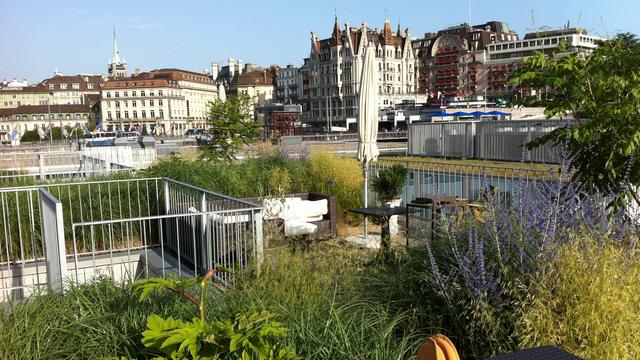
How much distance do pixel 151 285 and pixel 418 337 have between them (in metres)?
1.62

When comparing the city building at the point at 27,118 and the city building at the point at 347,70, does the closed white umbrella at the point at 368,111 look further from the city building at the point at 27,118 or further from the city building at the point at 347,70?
the city building at the point at 27,118

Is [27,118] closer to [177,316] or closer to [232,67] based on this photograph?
[232,67]

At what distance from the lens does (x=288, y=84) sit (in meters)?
157

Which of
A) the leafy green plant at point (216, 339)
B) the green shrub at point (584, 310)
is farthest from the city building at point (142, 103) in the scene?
the leafy green plant at point (216, 339)

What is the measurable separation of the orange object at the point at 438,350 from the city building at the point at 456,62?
12594cm

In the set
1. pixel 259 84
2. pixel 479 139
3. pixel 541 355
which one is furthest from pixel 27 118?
pixel 541 355

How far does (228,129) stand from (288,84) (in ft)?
471

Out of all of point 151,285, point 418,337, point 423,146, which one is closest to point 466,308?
point 418,337

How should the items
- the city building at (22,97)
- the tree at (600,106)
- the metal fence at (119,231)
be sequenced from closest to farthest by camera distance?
the tree at (600,106)
the metal fence at (119,231)
the city building at (22,97)

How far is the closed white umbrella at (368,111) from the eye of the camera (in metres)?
10.7

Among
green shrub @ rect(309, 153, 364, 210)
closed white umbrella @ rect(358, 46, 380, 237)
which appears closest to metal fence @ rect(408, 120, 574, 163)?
green shrub @ rect(309, 153, 364, 210)

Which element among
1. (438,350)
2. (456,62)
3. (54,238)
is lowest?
(54,238)

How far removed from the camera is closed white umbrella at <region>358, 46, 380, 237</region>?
1067cm

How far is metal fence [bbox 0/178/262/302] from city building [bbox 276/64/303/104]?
14196 centimetres
